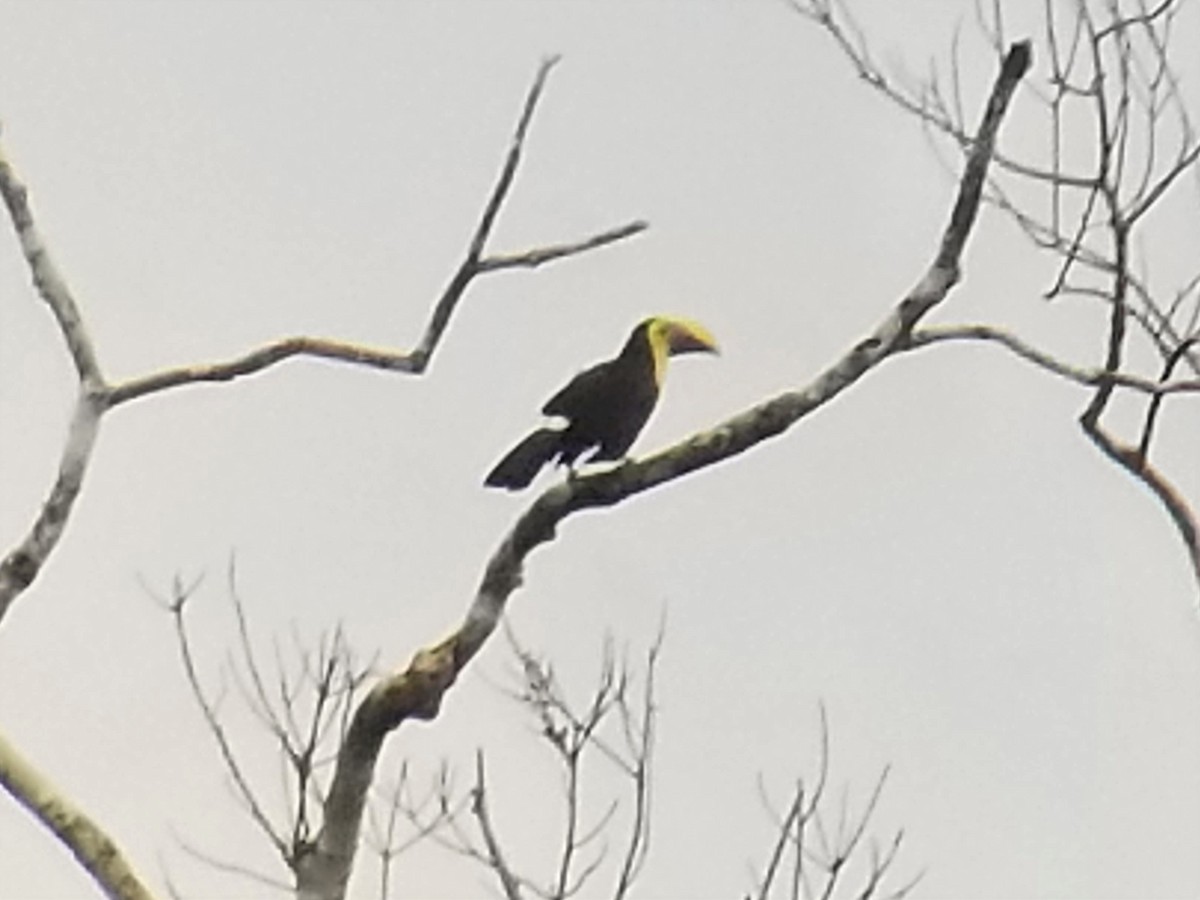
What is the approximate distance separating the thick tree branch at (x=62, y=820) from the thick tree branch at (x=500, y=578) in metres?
0.24

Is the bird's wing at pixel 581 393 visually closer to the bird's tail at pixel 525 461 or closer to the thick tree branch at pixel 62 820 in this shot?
the bird's tail at pixel 525 461

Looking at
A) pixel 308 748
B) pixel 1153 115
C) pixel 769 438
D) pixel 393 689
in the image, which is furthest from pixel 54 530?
pixel 1153 115

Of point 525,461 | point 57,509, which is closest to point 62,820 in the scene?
point 57,509

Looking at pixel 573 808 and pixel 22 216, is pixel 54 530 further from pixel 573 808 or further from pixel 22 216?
pixel 573 808

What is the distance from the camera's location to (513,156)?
243 centimetres

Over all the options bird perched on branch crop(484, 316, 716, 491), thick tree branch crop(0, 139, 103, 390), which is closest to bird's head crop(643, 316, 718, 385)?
bird perched on branch crop(484, 316, 716, 491)

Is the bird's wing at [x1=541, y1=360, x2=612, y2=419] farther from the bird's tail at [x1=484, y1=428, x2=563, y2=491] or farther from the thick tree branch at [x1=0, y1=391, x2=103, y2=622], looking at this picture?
the thick tree branch at [x1=0, y1=391, x2=103, y2=622]

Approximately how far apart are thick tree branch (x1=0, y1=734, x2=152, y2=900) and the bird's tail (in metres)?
0.82

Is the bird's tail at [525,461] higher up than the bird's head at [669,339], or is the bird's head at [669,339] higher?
the bird's head at [669,339]

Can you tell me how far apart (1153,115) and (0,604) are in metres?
1.81

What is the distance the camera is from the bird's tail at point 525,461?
3014mm

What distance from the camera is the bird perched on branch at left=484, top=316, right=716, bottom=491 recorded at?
3.02 meters

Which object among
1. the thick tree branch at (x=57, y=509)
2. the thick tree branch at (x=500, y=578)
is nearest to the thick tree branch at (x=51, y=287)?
the thick tree branch at (x=57, y=509)

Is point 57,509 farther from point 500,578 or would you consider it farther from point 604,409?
point 604,409
